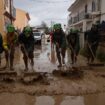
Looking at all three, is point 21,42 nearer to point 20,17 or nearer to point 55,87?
point 55,87

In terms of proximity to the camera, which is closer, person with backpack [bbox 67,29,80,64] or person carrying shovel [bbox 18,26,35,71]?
person carrying shovel [bbox 18,26,35,71]

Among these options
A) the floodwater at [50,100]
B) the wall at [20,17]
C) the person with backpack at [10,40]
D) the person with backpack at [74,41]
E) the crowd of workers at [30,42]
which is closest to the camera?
the floodwater at [50,100]

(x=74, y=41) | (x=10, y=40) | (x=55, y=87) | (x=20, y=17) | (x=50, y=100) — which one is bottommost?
(x=50, y=100)

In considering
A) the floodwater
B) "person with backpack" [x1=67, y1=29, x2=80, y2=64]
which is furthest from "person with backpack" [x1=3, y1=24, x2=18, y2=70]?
the floodwater

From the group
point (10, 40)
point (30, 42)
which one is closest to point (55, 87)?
point (30, 42)

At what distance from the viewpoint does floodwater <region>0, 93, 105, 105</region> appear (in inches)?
339

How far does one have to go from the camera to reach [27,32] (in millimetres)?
13180

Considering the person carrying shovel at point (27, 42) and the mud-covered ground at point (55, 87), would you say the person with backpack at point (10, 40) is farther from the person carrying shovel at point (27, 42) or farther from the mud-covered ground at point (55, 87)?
the mud-covered ground at point (55, 87)

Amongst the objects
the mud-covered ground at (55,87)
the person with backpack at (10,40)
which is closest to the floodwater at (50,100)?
the mud-covered ground at (55,87)

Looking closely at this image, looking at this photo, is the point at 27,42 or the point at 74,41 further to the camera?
the point at 74,41

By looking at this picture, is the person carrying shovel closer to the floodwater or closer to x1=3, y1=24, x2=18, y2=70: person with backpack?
x1=3, y1=24, x2=18, y2=70: person with backpack

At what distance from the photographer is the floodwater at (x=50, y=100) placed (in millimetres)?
8617

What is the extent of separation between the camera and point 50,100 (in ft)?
29.1

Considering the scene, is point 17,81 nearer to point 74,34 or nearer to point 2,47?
point 2,47
